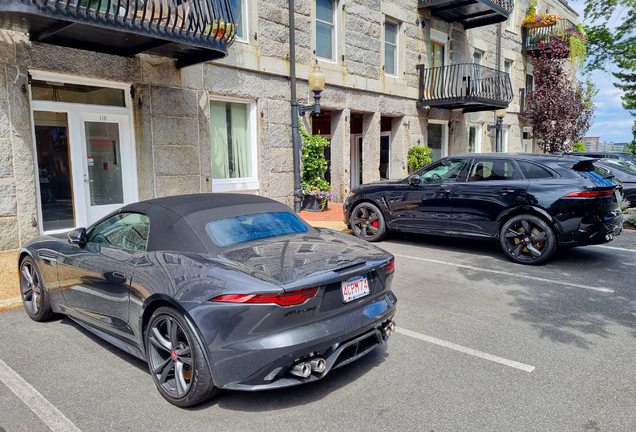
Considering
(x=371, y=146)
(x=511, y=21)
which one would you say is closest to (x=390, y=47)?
(x=371, y=146)

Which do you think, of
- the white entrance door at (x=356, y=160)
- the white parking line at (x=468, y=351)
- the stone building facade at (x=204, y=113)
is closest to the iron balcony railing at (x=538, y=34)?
the stone building facade at (x=204, y=113)

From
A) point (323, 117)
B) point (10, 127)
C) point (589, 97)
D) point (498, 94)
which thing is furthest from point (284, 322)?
point (589, 97)

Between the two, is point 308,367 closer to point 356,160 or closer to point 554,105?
point 356,160

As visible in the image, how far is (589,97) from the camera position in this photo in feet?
77.7

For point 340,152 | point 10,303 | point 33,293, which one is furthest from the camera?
point 340,152

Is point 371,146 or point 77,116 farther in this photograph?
point 371,146

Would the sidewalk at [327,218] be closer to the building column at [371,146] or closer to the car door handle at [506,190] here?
the building column at [371,146]

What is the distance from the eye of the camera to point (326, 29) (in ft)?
42.0

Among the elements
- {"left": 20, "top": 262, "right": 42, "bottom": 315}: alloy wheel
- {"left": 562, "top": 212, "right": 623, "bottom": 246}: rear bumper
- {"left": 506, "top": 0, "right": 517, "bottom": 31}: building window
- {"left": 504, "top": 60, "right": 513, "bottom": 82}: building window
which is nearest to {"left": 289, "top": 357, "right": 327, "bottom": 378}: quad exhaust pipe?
{"left": 20, "top": 262, "right": 42, "bottom": 315}: alloy wheel

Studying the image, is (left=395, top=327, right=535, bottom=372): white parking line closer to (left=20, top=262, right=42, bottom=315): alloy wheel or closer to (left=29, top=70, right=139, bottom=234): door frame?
(left=20, top=262, right=42, bottom=315): alloy wheel

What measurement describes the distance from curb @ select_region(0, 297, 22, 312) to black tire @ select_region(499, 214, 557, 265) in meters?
6.56

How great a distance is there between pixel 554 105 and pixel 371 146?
11367 mm

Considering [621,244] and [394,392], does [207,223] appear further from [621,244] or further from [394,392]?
[621,244]

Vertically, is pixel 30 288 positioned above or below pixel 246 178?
below
